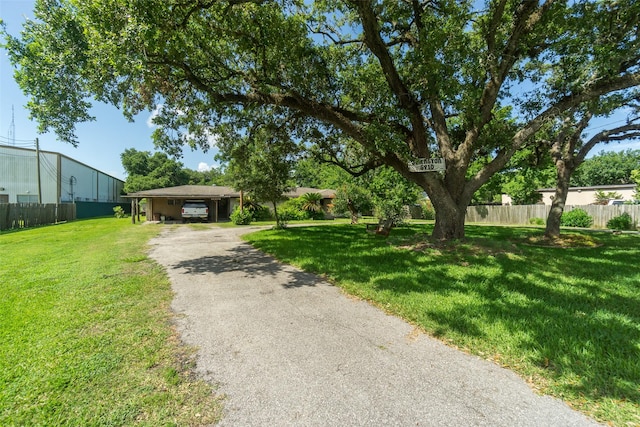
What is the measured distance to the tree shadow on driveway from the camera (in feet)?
19.2

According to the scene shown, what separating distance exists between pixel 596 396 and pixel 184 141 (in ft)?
35.4

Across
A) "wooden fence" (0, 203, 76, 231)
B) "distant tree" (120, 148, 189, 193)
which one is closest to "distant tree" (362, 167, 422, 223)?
"wooden fence" (0, 203, 76, 231)

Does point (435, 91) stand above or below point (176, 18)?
below

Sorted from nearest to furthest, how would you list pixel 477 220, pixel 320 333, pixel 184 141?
pixel 320 333 < pixel 184 141 < pixel 477 220

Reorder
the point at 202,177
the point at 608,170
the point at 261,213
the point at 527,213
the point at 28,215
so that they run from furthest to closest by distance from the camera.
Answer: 1. the point at 202,177
2. the point at 608,170
3. the point at 261,213
4. the point at 527,213
5. the point at 28,215

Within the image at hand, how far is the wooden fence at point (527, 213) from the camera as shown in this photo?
1841 cm

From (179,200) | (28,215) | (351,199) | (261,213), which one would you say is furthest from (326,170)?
(28,215)

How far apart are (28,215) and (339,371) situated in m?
24.2

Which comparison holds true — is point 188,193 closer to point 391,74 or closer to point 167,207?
point 167,207

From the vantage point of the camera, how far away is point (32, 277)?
19.5 ft

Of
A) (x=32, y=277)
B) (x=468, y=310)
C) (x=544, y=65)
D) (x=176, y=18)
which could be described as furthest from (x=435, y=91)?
(x=32, y=277)

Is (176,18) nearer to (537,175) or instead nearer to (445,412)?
(445,412)

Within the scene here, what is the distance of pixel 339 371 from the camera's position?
2605mm

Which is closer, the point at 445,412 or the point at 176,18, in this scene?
the point at 445,412
